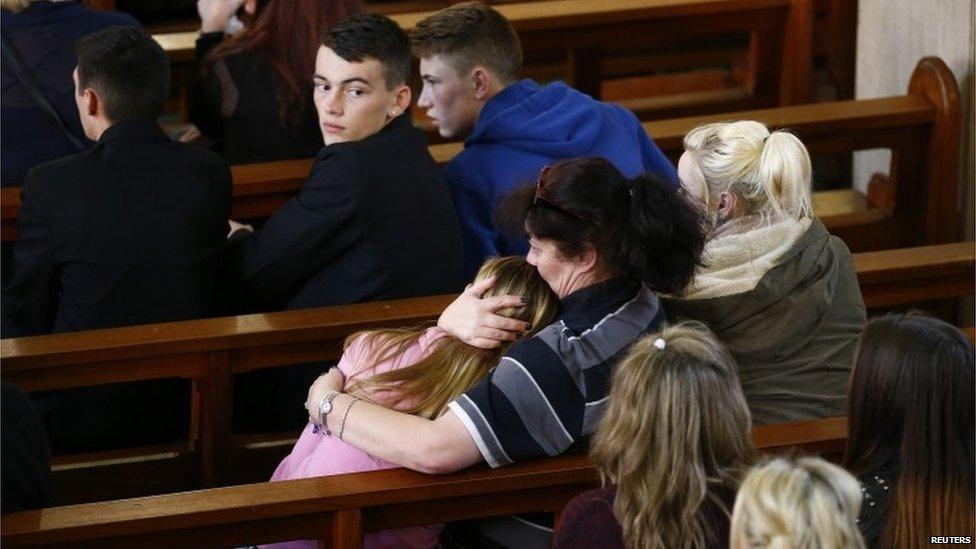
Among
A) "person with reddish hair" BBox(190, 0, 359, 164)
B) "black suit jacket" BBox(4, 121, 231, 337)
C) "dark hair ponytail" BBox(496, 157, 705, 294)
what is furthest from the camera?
"person with reddish hair" BBox(190, 0, 359, 164)

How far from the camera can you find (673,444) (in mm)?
2164

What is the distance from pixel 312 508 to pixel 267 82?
1802mm

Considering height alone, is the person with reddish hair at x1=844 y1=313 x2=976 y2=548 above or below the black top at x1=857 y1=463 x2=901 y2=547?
above

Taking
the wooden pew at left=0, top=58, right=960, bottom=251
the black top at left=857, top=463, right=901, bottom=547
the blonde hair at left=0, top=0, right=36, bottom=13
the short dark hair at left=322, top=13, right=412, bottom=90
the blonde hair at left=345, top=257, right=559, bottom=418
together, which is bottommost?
the wooden pew at left=0, top=58, right=960, bottom=251

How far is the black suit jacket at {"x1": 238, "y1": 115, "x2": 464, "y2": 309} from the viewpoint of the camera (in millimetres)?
3355

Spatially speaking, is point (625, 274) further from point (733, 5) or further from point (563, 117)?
point (733, 5)

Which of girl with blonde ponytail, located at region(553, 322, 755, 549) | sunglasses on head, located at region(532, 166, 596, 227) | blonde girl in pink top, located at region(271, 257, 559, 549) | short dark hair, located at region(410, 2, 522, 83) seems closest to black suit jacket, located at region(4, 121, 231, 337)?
short dark hair, located at region(410, 2, 522, 83)

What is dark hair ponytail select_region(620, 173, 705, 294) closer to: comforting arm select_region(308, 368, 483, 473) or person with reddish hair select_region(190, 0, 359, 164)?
comforting arm select_region(308, 368, 483, 473)

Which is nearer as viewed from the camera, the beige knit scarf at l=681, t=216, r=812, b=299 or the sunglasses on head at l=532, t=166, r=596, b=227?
the sunglasses on head at l=532, t=166, r=596, b=227

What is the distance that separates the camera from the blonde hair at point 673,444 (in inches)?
85.2

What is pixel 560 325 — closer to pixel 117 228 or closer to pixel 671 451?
pixel 671 451

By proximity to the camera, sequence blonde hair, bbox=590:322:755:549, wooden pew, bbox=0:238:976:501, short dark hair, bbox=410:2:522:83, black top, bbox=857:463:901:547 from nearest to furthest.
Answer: blonde hair, bbox=590:322:755:549, black top, bbox=857:463:901:547, wooden pew, bbox=0:238:976:501, short dark hair, bbox=410:2:522:83

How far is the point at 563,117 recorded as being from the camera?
3.67 metres

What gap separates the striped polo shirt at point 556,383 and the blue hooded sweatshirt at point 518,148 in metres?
1.00
